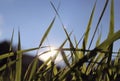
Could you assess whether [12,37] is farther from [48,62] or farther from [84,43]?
[84,43]

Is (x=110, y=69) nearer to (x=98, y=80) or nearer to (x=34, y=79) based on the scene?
(x=98, y=80)

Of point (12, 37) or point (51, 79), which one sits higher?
point (12, 37)

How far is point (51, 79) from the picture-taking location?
0.70m

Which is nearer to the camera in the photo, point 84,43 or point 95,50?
point 95,50

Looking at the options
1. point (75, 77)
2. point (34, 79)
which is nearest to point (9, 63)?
point (34, 79)

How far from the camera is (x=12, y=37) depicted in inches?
35.0

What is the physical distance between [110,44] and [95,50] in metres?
0.04

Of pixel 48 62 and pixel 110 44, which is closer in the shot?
pixel 110 44

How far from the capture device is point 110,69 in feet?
2.32

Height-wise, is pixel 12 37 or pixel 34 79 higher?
pixel 12 37

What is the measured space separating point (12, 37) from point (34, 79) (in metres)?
0.19

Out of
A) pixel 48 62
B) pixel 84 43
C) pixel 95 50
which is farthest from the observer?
pixel 48 62

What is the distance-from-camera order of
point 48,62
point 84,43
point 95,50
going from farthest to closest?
point 48,62 → point 84,43 → point 95,50

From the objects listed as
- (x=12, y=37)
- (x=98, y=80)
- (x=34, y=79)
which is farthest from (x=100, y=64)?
(x=12, y=37)
